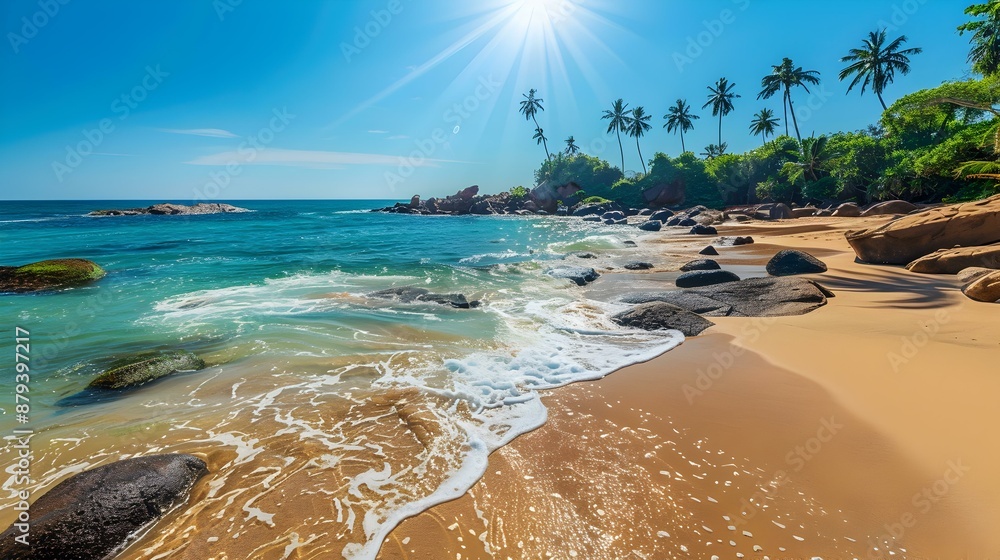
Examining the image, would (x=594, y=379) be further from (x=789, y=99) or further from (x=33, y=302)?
(x=789, y=99)

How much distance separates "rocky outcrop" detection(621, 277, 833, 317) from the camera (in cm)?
736

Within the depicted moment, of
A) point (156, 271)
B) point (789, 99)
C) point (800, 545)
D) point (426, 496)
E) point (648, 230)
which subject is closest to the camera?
point (800, 545)

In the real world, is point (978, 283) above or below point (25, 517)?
above

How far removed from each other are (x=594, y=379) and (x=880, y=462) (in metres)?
2.62

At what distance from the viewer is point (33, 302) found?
33.3 feet

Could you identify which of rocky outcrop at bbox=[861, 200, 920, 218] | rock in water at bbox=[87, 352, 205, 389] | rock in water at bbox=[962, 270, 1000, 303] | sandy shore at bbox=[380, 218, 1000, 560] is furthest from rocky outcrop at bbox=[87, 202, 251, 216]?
rocky outcrop at bbox=[861, 200, 920, 218]

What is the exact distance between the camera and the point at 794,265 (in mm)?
10688

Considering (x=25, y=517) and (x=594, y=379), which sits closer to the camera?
(x=25, y=517)

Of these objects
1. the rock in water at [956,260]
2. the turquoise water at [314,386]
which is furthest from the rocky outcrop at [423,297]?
the rock in water at [956,260]

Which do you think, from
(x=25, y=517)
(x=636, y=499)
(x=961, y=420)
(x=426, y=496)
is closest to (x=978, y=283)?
(x=961, y=420)
